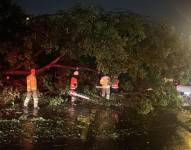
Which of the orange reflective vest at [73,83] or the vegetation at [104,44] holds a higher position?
the vegetation at [104,44]

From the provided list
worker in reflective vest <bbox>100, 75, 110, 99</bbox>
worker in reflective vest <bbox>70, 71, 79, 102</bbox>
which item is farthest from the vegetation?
worker in reflective vest <bbox>100, 75, 110, 99</bbox>

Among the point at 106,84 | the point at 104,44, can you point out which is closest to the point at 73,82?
the point at 106,84

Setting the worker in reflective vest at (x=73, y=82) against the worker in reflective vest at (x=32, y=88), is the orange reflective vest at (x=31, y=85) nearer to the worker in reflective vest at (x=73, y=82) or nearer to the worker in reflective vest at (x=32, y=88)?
the worker in reflective vest at (x=32, y=88)

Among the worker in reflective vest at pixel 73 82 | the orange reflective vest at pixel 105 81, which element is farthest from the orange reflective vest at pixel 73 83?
the orange reflective vest at pixel 105 81

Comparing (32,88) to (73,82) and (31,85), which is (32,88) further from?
(73,82)

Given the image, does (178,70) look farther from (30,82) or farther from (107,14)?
Answer: (30,82)

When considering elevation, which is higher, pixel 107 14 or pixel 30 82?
pixel 107 14

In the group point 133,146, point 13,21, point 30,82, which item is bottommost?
point 133,146

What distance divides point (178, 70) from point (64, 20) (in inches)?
226

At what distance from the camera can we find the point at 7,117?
56.0 ft

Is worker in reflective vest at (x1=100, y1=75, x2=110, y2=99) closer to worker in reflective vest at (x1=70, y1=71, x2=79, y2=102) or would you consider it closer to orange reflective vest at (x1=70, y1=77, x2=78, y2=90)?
worker in reflective vest at (x1=70, y1=71, x2=79, y2=102)

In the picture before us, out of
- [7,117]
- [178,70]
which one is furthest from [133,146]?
[178,70]

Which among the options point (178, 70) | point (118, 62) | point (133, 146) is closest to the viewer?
point (133, 146)

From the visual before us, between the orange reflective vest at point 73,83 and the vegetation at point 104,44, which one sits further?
the orange reflective vest at point 73,83
